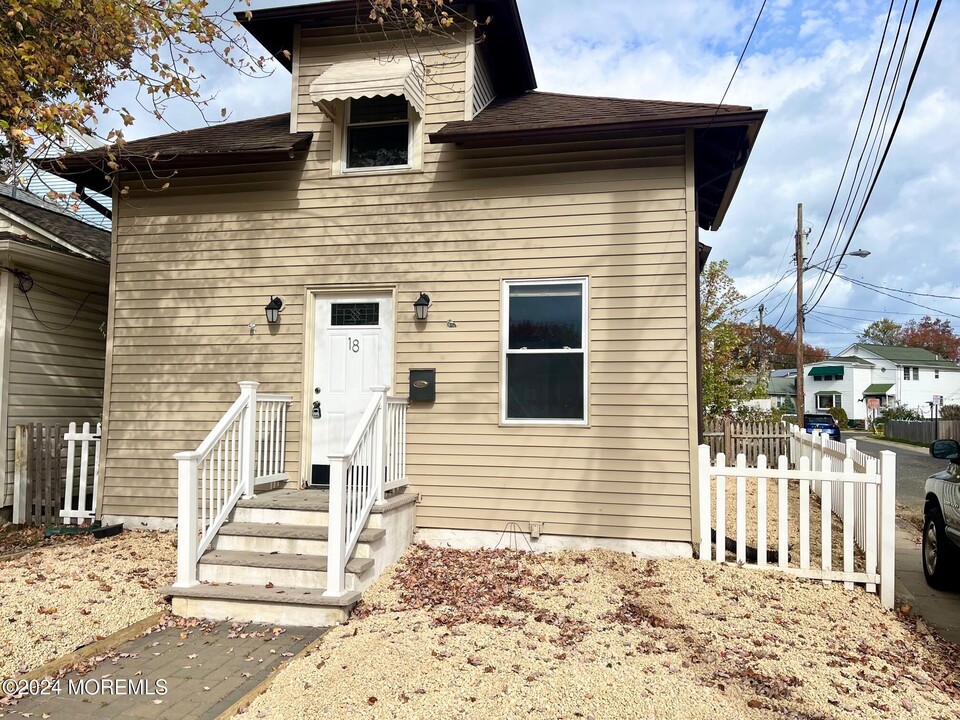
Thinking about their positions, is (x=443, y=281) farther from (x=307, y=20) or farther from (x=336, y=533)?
(x=307, y=20)

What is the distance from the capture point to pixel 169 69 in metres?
6.74

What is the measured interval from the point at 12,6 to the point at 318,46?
2924 millimetres

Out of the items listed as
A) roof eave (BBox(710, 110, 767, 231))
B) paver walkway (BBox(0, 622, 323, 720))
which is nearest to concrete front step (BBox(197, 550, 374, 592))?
paver walkway (BBox(0, 622, 323, 720))

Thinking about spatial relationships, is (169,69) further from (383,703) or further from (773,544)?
(773,544)

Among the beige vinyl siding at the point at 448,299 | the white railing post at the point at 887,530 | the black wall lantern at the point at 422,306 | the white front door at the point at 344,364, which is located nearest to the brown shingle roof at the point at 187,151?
the beige vinyl siding at the point at 448,299

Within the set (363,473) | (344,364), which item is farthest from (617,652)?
(344,364)

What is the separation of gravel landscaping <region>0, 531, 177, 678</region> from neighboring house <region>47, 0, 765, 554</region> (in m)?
0.96

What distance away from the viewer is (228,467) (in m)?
6.33

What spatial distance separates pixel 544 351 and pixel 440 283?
1.31 meters

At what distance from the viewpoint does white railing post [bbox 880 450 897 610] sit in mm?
5227

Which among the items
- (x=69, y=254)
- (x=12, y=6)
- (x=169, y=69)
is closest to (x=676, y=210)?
(x=169, y=69)

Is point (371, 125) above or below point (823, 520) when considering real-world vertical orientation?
above

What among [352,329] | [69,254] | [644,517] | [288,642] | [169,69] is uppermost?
[169,69]

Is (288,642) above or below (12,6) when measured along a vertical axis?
below
